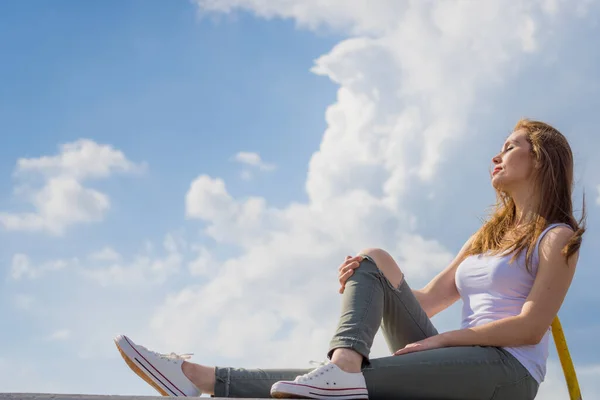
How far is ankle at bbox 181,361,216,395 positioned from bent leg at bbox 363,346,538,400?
0.77 meters

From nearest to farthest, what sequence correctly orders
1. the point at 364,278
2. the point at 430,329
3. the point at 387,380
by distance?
the point at 387,380
the point at 364,278
the point at 430,329

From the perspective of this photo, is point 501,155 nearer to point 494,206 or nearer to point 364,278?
point 494,206

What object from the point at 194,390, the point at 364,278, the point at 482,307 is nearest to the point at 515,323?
the point at 482,307

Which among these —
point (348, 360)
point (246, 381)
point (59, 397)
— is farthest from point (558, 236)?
point (59, 397)

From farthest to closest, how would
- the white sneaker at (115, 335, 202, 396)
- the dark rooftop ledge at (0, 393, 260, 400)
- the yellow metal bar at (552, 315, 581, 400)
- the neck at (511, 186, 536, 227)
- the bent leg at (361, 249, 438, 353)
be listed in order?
the neck at (511, 186, 536, 227), the yellow metal bar at (552, 315, 581, 400), the bent leg at (361, 249, 438, 353), the white sneaker at (115, 335, 202, 396), the dark rooftop ledge at (0, 393, 260, 400)

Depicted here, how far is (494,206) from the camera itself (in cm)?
450

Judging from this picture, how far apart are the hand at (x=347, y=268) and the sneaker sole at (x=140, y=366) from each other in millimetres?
1034

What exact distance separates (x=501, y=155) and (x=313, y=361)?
5.73ft

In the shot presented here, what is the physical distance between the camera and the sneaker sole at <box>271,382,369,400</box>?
330 cm

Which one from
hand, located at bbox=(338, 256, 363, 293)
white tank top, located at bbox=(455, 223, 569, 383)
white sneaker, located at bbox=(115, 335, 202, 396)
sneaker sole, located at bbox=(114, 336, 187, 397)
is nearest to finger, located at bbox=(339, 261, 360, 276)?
hand, located at bbox=(338, 256, 363, 293)

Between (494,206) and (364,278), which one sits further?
(494,206)

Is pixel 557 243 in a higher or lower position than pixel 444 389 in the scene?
higher

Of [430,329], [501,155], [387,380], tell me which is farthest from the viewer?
[501,155]

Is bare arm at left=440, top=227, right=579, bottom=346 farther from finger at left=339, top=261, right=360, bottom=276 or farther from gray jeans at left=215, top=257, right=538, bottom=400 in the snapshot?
finger at left=339, top=261, right=360, bottom=276
